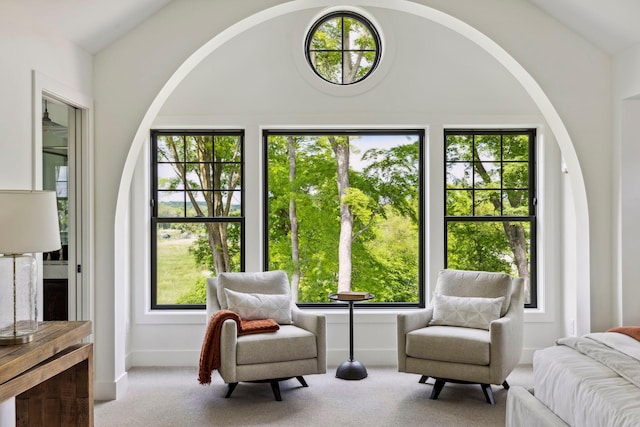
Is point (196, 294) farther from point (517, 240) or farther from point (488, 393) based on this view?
point (517, 240)

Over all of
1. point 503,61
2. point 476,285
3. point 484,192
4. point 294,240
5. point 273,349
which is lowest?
point 273,349

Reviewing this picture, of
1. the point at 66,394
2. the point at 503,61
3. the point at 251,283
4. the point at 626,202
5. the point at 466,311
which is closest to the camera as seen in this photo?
the point at 66,394

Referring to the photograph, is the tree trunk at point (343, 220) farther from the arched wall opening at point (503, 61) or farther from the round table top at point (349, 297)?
the arched wall opening at point (503, 61)

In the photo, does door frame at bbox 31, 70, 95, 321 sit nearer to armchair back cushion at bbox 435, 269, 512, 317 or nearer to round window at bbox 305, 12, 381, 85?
round window at bbox 305, 12, 381, 85

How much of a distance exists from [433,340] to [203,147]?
8.65 ft

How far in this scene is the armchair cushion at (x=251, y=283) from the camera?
4.37 meters

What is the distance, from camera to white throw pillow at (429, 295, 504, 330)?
412 centimetres

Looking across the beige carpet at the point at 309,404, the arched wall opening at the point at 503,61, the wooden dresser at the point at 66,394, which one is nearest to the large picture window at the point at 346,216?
the beige carpet at the point at 309,404

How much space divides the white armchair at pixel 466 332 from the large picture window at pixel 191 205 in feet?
5.92

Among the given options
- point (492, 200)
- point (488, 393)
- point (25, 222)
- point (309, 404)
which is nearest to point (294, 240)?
point (309, 404)

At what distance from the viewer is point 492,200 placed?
5129mm

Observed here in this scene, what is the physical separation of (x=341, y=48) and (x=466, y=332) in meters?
2.70

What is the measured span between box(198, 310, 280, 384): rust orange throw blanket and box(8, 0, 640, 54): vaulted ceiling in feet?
6.70

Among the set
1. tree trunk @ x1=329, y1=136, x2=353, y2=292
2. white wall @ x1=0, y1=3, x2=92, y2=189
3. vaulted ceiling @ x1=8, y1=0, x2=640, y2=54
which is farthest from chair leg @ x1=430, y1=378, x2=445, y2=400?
white wall @ x1=0, y1=3, x2=92, y2=189
